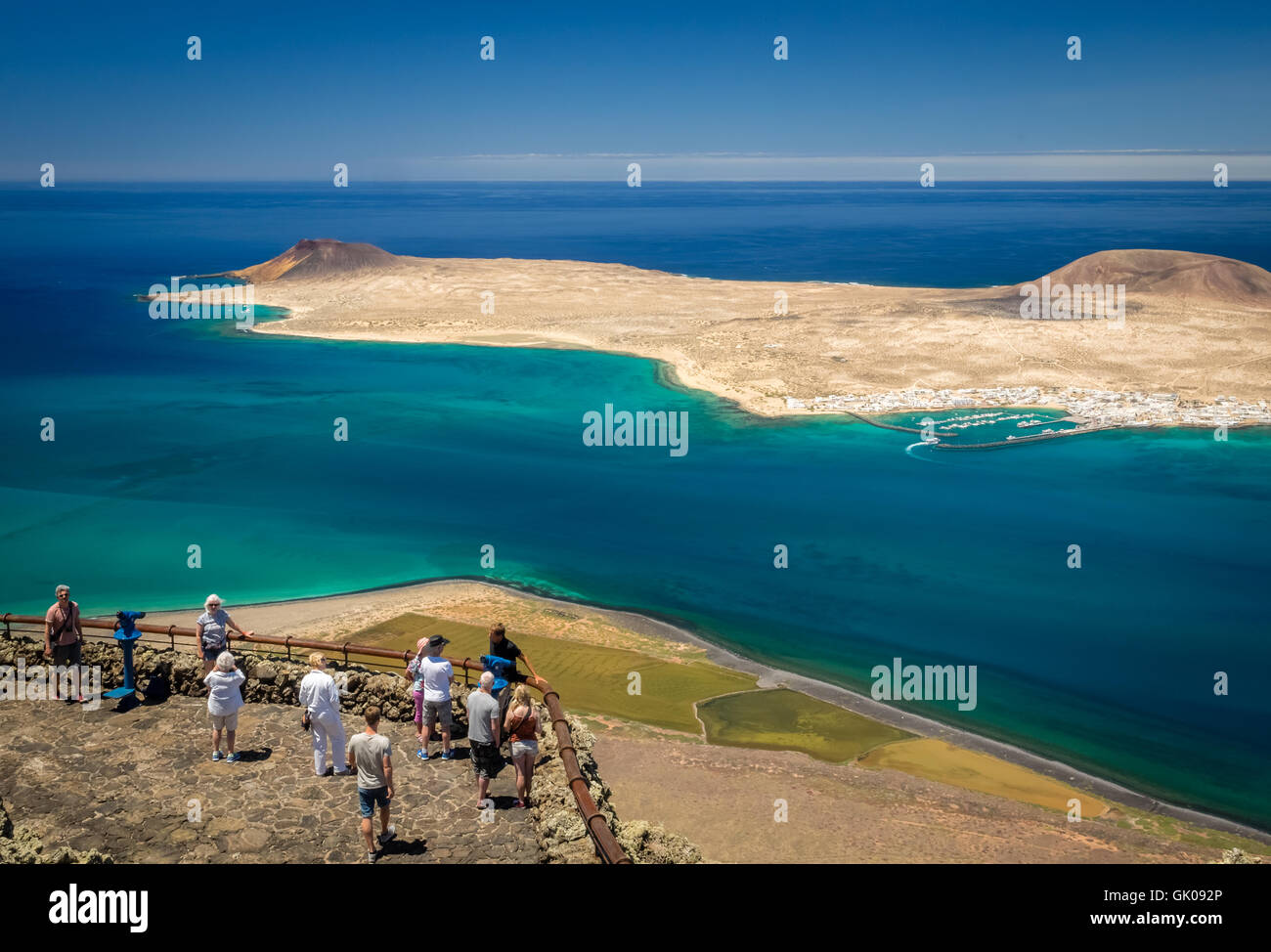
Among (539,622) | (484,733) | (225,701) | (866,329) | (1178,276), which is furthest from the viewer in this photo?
(1178,276)

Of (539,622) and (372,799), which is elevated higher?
(372,799)

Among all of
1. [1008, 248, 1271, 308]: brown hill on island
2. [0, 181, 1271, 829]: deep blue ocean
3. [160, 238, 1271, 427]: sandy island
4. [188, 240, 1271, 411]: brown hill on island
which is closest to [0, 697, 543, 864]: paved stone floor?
[0, 181, 1271, 829]: deep blue ocean

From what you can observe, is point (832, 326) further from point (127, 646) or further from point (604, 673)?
point (127, 646)

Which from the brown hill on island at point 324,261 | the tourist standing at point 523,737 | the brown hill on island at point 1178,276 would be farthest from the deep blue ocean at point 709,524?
the brown hill on island at point 324,261

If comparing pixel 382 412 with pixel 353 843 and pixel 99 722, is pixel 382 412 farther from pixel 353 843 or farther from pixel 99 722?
pixel 353 843

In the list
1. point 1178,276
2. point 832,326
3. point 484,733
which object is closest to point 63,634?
point 484,733

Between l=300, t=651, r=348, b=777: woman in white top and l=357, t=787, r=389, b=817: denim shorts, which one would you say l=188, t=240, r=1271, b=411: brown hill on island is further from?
l=357, t=787, r=389, b=817: denim shorts

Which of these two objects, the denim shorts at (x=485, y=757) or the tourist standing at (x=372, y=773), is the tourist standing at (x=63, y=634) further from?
the denim shorts at (x=485, y=757)

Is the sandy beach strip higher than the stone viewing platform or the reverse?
the reverse
